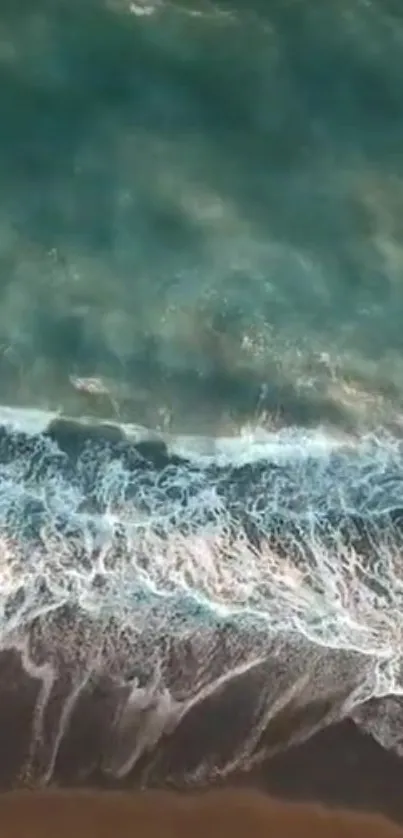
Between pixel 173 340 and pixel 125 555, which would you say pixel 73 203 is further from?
pixel 125 555

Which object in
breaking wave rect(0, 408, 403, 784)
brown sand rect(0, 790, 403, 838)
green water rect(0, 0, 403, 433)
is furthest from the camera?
green water rect(0, 0, 403, 433)

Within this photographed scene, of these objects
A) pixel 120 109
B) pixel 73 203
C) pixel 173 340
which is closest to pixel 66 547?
pixel 173 340

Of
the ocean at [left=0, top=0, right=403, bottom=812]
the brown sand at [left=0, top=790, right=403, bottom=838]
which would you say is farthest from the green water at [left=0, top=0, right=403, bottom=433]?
the brown sand at [left=0, top=790, right=403, bottom=838]

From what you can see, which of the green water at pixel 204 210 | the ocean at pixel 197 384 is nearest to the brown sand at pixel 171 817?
the ocean at pixel 197 384

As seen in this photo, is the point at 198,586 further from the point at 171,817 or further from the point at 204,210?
the point at 204,210

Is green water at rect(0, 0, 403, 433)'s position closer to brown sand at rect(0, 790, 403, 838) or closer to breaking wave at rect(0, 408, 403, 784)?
breaking wave at rect(0, 408, 403, 784)

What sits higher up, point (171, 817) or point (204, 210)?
point (204, 210)

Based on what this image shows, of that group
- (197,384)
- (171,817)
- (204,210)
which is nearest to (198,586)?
(171,817)
